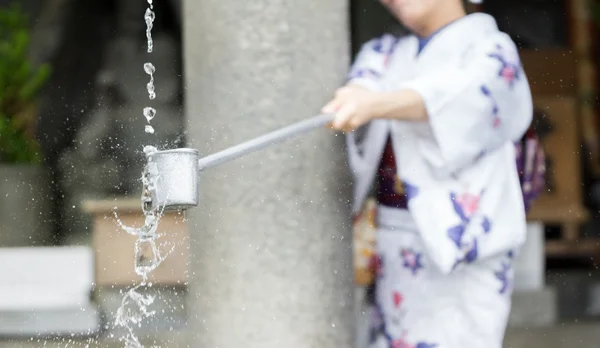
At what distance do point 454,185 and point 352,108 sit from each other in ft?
1.15

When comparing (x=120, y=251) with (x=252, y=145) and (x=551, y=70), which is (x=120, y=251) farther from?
(x=551, y=70)

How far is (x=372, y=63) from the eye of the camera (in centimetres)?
295

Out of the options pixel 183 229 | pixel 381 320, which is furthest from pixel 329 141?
pixel 183 229

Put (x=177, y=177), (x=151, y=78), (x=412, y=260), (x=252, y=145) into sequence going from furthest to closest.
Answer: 1. (x=151, y=78)
2. (x=412, y=260)
3. (x=252, y=145)
4. (x=177, y=177)

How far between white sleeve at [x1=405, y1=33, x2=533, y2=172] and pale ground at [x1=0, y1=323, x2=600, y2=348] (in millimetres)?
1351

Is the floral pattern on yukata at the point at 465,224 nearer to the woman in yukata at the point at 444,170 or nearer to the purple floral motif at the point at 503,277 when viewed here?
the woman in yukata at the point at 444,170

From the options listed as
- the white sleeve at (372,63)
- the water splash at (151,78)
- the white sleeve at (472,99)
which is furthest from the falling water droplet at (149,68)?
the white sleeve at (472,99)

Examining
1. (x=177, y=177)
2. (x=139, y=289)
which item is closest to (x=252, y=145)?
(x=177, y=177)

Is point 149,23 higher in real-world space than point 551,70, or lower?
higher

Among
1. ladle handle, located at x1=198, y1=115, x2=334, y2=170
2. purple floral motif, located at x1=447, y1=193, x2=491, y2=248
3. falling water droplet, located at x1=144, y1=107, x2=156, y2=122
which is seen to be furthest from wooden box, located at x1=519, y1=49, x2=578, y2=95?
ladle handle, located at x1=198, y1=115, x2=334, y2=170

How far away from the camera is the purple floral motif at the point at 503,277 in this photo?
9.29 feet

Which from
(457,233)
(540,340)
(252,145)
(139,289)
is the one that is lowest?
(540,340)

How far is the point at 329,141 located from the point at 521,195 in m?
0.49

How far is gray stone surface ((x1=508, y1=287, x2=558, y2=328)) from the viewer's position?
4.07 metres
